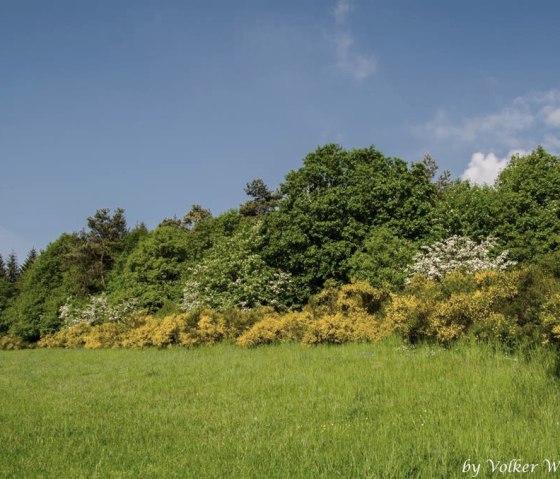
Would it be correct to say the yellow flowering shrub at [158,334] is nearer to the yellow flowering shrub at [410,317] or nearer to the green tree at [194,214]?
the yellow flowering shrub at [410,317]

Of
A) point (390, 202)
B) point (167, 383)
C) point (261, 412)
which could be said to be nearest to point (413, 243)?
point (390, 202)

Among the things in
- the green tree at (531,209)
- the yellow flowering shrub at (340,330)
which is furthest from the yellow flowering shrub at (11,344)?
the green tree at (531,209)

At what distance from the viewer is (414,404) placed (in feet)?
24.0

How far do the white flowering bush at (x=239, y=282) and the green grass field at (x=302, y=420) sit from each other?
57.1 feet

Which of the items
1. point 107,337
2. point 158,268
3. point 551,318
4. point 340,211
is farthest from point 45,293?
point 551,318

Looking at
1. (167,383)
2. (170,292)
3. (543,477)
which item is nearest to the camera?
(543,477)

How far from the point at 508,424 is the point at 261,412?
3.61 meters

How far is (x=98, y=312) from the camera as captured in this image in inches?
1577

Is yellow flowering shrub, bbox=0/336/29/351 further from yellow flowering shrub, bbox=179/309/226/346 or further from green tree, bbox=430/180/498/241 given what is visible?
green tree, bbox=430/180/498/241

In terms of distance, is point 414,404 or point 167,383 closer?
point 414,404

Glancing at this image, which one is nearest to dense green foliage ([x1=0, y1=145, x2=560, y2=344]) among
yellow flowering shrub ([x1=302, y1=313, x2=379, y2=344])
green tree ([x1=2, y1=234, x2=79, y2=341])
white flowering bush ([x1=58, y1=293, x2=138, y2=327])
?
white flowering bush ([x1=58, y1=293, x2=138, y2=327])

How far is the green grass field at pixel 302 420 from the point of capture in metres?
5.04

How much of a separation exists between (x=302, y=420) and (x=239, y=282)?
2324 cm

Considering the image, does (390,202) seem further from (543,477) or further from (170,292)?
(543,477)
